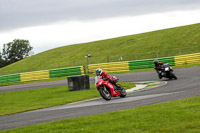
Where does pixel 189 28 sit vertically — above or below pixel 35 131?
above

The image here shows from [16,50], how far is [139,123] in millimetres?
118979

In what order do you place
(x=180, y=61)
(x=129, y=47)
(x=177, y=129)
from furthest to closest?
1. (x=129, y=47)
2. (x=180, y=61)
3. (x=177, y=129)

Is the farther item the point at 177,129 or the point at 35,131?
the point at 35,131

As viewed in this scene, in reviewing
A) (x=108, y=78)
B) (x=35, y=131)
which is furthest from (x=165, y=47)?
(x=35, y=131)

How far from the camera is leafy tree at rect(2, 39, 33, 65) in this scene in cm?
12119

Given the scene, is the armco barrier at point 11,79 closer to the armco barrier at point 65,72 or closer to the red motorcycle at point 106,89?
the armco barrier at point 65,72

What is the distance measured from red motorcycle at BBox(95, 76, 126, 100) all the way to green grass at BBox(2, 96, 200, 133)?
17.0 ft

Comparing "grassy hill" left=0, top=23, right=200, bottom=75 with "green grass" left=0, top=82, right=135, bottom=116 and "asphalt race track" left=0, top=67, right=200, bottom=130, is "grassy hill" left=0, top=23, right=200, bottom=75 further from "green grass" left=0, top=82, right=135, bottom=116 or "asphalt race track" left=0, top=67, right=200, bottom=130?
"asphalt race track" left=0, top=67, right=200, bottom=130

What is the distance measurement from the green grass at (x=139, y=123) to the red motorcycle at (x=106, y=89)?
17.0ft

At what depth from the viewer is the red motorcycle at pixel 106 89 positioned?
1536 cm

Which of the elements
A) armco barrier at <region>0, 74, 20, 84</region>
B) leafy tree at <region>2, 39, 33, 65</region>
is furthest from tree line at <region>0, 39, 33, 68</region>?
armco barrier at <region>0, 74, 20, 84</region>

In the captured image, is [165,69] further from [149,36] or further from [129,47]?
[149,36]

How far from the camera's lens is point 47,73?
40781 mm

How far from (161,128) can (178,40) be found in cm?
5468
